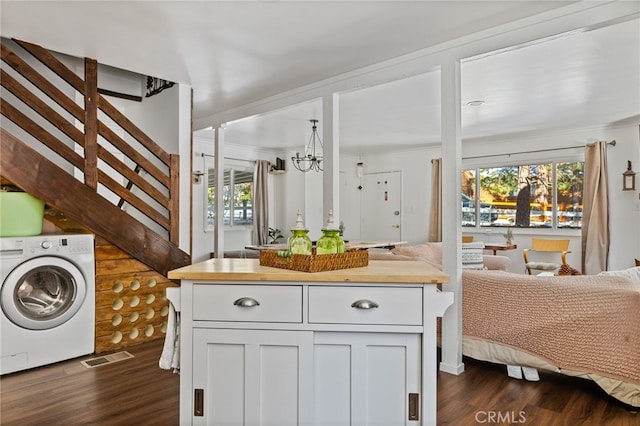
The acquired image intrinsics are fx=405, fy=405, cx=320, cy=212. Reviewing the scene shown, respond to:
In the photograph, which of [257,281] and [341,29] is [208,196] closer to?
[341,29]

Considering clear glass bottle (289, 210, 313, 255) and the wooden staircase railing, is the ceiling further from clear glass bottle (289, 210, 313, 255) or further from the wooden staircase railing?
clear glass bottle (289, 210, 313, 255)

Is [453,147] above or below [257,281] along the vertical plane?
above

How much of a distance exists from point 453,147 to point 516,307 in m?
1.22

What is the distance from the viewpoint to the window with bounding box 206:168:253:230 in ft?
24.6

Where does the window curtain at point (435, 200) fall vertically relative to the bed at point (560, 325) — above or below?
above

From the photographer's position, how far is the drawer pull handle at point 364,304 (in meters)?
1.62

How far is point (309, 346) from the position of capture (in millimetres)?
1649

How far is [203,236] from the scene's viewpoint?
692 centimetres

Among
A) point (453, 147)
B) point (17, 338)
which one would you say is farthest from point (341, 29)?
point (17, 338)

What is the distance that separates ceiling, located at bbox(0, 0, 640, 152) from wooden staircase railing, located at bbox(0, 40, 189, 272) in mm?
277

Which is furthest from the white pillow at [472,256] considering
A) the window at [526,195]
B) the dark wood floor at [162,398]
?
the window at [526,195]

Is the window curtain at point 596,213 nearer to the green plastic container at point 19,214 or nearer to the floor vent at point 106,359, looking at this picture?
the floor vent at point 106,359
